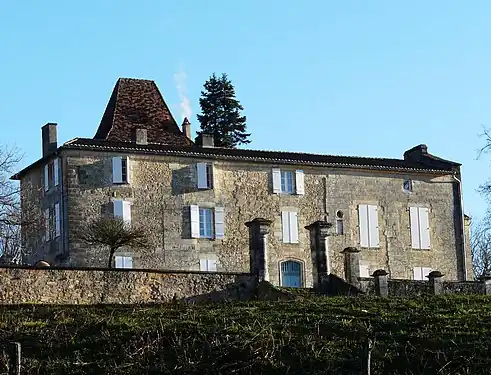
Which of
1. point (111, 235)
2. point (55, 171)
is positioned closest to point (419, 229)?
point (111, 235)

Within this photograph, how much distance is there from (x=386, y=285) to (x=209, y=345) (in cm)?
1489

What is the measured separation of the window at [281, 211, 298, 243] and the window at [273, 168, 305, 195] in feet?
2.90

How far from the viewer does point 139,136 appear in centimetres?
4978

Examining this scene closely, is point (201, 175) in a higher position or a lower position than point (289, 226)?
higher

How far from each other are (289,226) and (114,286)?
15.0 metres

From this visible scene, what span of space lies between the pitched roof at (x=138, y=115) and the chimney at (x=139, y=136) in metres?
0.75

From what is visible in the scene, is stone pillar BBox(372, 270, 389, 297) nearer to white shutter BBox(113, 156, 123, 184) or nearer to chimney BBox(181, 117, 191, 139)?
white shutter BBox(113, 156, 123, 184)

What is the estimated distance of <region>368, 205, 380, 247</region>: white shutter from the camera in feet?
171

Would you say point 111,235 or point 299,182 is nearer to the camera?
point 111,235

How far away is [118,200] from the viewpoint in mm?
48188

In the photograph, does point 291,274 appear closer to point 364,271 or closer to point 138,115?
point 364,271

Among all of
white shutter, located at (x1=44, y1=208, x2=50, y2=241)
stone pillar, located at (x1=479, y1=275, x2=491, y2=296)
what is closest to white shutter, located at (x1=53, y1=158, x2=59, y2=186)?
white shutter, located at (x1=44, y1=208, x2=50, y2=241)

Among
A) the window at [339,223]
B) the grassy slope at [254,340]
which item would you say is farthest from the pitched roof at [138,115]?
the grassy slope at [254,340]

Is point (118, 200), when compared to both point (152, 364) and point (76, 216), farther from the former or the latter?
point (152, 364)
